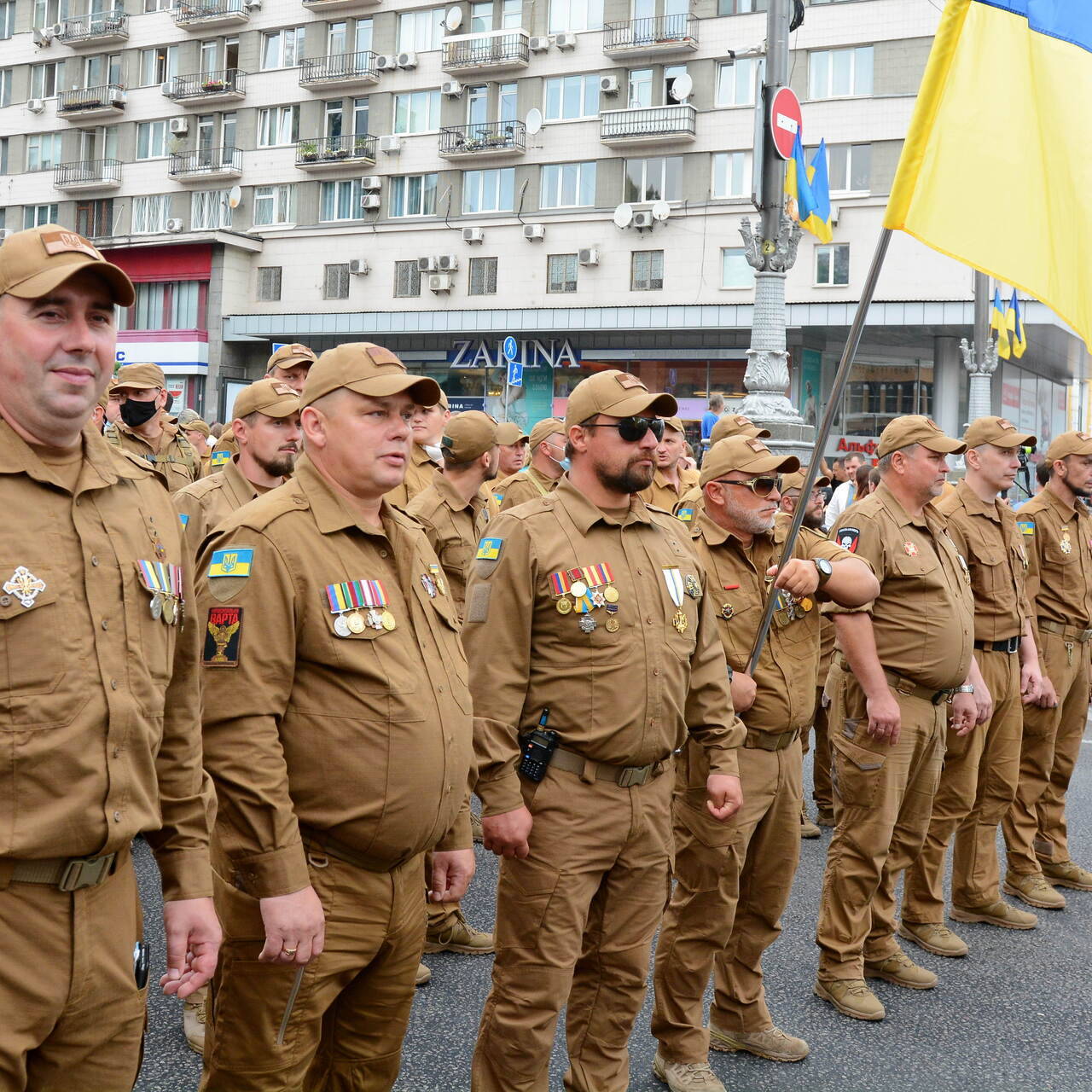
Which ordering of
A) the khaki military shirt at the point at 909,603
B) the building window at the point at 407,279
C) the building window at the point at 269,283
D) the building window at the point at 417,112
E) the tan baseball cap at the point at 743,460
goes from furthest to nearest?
1. the building window at the point at 269,283
2. the building window at the point at 407,279
3. the building window at the point at 417,112
4. the khaki military shirt at the point at 909,603
5. the tan baseball cap at the point at 743,460

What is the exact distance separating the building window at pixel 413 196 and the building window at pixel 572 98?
448 centimetres

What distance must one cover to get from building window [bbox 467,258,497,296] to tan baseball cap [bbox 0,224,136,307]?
36.1 m

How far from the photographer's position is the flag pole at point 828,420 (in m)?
4.04

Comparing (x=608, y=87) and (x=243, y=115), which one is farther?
(x=243, y=115)

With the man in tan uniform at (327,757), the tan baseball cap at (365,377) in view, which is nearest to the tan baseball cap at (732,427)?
the tan baseball cap at (365,377)

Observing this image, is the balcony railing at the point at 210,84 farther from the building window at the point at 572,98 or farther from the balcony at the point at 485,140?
the building window at the point at 572,98

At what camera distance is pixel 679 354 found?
35.1 m

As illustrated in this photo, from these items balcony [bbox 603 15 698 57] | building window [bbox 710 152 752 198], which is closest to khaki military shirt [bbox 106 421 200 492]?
building window [bbox 710 152 752 198]

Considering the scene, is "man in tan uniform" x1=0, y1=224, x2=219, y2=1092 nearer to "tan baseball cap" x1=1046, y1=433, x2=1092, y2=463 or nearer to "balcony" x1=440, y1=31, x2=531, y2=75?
"tan baseball cap" x1=1046, y1=433, x2=1092, y2=463

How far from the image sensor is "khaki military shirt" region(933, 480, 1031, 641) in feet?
20.8

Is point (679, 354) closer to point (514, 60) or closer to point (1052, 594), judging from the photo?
point (514, 60)

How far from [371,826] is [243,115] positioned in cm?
4323

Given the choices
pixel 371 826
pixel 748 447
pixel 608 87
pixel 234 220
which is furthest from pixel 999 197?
pixel 234 220

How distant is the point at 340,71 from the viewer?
40.1 metres
